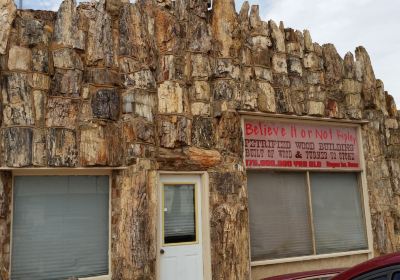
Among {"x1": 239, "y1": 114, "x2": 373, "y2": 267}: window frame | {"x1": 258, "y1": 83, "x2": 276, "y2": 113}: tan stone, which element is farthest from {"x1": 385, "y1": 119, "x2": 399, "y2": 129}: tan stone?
{"x1": 258, "y1": 83, "x2": 276, "y2": 113}: tan stone

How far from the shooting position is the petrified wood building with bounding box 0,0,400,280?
6.10 m

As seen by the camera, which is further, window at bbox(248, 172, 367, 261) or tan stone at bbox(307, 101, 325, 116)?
tan stone at bbox(307, 101, 325, 116)

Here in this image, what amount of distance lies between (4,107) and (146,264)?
9.88 ft

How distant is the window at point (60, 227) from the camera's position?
5926 mm

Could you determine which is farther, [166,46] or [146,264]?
[166,46]

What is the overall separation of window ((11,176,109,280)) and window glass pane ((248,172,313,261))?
8.54 feet

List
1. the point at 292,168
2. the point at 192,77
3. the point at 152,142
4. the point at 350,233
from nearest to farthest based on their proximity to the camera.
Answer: the point at 152,142 < the point at 192,77 < the point at 292,168 < the point at 350,233

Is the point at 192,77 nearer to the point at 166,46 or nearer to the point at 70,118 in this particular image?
the point at 166,46

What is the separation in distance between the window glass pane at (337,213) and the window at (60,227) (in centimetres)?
407

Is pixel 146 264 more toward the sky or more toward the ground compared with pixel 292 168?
more toward the ground

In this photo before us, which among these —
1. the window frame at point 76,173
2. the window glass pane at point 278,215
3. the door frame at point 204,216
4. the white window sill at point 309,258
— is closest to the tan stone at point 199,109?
the door frame at point 204,216

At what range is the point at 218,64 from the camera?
7453mm

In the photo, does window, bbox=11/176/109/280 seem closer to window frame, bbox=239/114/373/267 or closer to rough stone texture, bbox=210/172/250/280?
rough stone texture, bbox=210/172/250/280

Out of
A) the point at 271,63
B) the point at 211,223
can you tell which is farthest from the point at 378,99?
the point at 211,223
